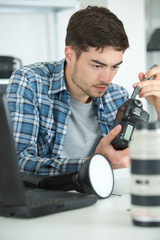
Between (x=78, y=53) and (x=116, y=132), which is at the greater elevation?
(x=78, y=53)

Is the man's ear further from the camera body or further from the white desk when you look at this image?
the white desk

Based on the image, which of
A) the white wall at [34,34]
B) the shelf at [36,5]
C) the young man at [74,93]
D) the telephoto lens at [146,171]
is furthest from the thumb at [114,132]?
the white wall at [34,34]

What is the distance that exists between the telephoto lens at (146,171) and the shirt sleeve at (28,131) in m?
0.57

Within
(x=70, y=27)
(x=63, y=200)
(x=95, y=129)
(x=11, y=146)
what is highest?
(x=70, y=27)

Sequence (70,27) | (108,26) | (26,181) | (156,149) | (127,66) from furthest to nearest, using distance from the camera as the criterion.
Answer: (127,66) → (70,27) → (108,26) → (26,181) → (156,149)

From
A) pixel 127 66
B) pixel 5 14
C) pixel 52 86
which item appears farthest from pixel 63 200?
pixel 5 14

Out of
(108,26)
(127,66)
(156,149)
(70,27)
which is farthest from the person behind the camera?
(127,66)

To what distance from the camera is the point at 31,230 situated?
0.78 m

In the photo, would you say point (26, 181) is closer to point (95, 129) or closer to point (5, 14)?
point (95, 129)

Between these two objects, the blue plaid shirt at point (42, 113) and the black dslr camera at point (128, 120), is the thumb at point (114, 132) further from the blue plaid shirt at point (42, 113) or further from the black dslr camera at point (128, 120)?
the blue plaid shirt at point (42, 113)

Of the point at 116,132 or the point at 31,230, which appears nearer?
the point at 31,230

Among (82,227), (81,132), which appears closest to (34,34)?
(81,132)

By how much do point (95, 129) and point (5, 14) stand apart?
4.46 feet

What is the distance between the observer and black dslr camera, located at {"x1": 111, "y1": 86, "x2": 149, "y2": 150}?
1.15m
